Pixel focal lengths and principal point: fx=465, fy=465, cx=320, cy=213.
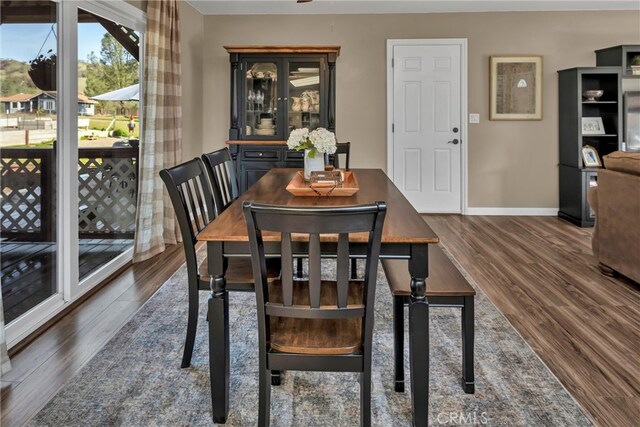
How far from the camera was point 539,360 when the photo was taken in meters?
2.17

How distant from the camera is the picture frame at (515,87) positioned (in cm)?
568

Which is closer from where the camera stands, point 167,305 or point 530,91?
point 167,305

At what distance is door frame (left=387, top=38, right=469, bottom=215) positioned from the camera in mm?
5723

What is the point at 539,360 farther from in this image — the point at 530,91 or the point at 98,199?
the point at 530,91

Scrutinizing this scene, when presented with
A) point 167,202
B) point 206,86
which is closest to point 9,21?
point 167,202

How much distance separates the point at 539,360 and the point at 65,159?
9.48 ft

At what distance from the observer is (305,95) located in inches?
212

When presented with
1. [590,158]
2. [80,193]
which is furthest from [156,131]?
[590,158]

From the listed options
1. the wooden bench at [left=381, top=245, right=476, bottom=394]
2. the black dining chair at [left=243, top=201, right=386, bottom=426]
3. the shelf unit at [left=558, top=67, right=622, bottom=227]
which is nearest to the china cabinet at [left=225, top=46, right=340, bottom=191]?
the shelf unit at [left=558, top=67, right=622, bottom=227]

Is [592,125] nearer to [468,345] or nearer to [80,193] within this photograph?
[468,345]

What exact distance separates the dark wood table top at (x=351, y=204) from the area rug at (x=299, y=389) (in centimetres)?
71

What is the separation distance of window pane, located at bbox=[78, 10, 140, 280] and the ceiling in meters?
1.96

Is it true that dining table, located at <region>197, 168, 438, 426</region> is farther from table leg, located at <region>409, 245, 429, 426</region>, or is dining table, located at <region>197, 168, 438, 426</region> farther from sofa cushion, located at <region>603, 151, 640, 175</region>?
sofa cushion, located at <region>603, 151, 640, 175</region>

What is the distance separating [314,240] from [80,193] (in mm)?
2444
